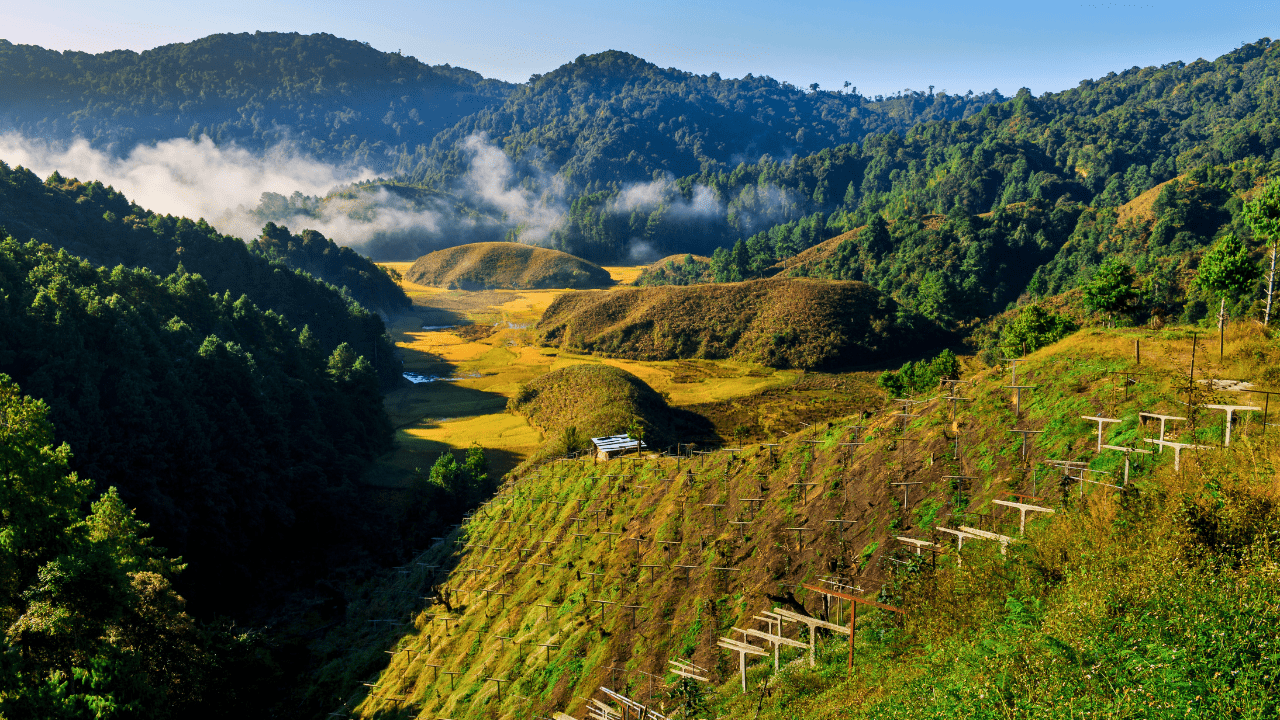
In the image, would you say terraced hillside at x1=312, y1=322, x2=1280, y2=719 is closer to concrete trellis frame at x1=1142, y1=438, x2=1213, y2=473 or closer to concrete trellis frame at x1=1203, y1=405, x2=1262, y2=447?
concrete trellis frame at x1=1142, y1=438, x2=1213, y2=473

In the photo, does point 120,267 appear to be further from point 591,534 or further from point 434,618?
point 591,534

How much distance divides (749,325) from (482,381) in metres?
37.6

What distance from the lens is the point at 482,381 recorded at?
87500mm

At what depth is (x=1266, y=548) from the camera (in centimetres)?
1199

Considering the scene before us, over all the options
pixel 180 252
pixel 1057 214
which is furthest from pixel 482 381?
pixel 1057 214

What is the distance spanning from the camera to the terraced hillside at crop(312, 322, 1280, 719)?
11.1 metres

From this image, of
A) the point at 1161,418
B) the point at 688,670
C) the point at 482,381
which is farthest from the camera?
the point at 482,381

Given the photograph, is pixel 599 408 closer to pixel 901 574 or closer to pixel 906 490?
pixel 906 490

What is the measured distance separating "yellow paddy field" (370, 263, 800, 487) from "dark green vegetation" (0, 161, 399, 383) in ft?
32.3

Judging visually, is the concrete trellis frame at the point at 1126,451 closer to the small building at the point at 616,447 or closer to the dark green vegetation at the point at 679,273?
the small building at the point at 616,447

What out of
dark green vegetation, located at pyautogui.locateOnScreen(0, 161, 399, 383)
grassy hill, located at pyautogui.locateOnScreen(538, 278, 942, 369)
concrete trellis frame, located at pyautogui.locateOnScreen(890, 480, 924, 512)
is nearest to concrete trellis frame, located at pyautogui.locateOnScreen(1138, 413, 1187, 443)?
concrete trellis frame, located at pyautogui.locateOnScreen(890, 480, 924, 512)

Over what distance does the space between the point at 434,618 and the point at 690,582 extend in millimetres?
13372

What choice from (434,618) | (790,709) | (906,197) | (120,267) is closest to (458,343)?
(120,267)

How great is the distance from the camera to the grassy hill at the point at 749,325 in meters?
89.3
